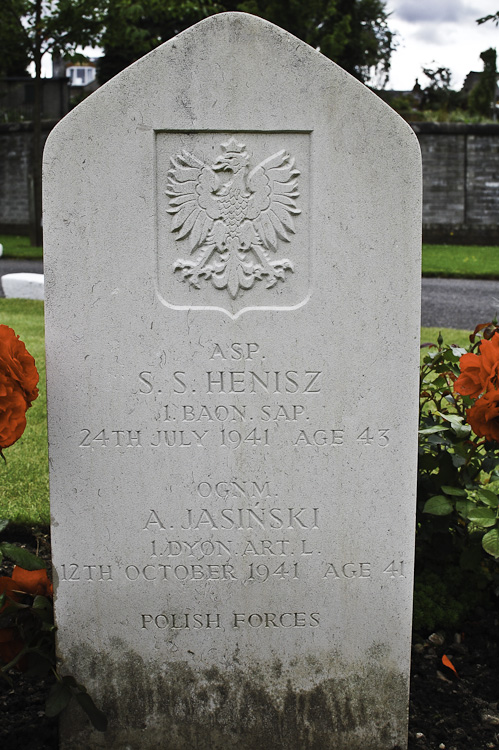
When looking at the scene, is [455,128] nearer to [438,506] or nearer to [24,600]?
[438,506]

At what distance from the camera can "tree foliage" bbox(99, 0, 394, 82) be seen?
44.9 ft

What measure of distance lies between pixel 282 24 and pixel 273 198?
21.2m

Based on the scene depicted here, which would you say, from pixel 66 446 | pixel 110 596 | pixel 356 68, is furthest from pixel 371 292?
pixel 356 68

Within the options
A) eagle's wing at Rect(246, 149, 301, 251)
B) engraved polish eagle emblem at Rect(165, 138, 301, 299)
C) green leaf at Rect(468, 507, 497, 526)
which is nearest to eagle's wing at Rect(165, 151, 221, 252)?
engraved polish eagle emblem at Rect(165, 138, 301, 299)

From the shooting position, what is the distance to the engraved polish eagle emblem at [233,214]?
2.20 metres

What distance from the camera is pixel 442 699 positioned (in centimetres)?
262

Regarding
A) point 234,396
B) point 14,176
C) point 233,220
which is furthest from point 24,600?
point 14,176

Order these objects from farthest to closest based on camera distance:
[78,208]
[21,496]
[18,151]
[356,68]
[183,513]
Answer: [356,68], [18,151], [21,496], [183,513], [78,208]

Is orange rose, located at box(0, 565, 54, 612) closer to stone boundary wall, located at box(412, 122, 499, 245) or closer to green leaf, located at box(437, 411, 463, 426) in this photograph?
green leaf, located at box(437, 411, 463, 426)

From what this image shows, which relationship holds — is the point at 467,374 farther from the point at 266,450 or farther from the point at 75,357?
the point at 75,357

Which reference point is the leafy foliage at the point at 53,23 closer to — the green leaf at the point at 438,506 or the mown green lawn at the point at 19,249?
the mown green lawn at the point at 19,249

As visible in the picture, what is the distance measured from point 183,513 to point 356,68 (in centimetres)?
2944

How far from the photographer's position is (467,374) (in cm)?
243

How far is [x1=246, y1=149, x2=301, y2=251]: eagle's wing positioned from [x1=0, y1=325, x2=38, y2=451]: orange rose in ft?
2.58
